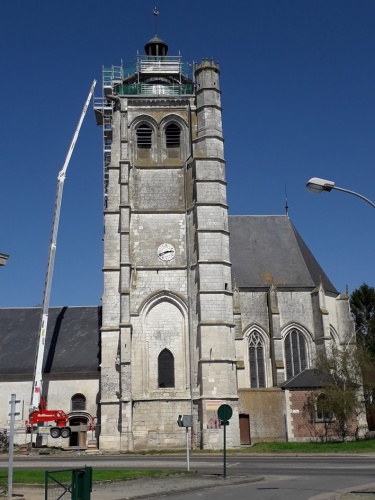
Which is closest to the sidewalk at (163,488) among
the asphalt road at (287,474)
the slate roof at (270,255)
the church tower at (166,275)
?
the asphalt road at (287,474)

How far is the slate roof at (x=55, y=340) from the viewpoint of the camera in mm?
34438

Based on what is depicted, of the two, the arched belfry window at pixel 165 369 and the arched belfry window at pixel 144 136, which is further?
the arched belfry window at pixel 144 136

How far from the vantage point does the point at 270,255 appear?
38.7 meters

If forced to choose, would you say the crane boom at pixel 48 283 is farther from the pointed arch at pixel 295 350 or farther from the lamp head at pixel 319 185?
the lamp head at pixel 319 185

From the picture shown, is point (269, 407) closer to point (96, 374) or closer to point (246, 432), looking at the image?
point (246, 432)

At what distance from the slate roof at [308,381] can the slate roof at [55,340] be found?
35.1 ft

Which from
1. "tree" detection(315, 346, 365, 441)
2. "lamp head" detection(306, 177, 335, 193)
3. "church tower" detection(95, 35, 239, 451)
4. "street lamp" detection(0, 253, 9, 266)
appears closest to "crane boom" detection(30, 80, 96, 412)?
"church tower" detection(95, 35, 239, 451)

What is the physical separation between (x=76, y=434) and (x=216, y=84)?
2108cm

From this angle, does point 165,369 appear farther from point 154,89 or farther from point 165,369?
point 154,89

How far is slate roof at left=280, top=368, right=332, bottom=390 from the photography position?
33281 millimetres

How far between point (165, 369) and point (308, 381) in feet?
26.9

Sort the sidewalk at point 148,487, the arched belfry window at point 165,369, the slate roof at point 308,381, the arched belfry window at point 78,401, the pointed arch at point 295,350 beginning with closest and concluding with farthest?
the sidewalk at point 148,487 → the arched belfry window at point 165,369 → the slate roof at point 308,381 → the arched belfry window at point 78,401 → the pointed arch at point 295,350

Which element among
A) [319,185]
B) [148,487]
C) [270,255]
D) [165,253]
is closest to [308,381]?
[270,255]

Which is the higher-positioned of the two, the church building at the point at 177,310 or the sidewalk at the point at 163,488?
the church building at the point at 177,310
